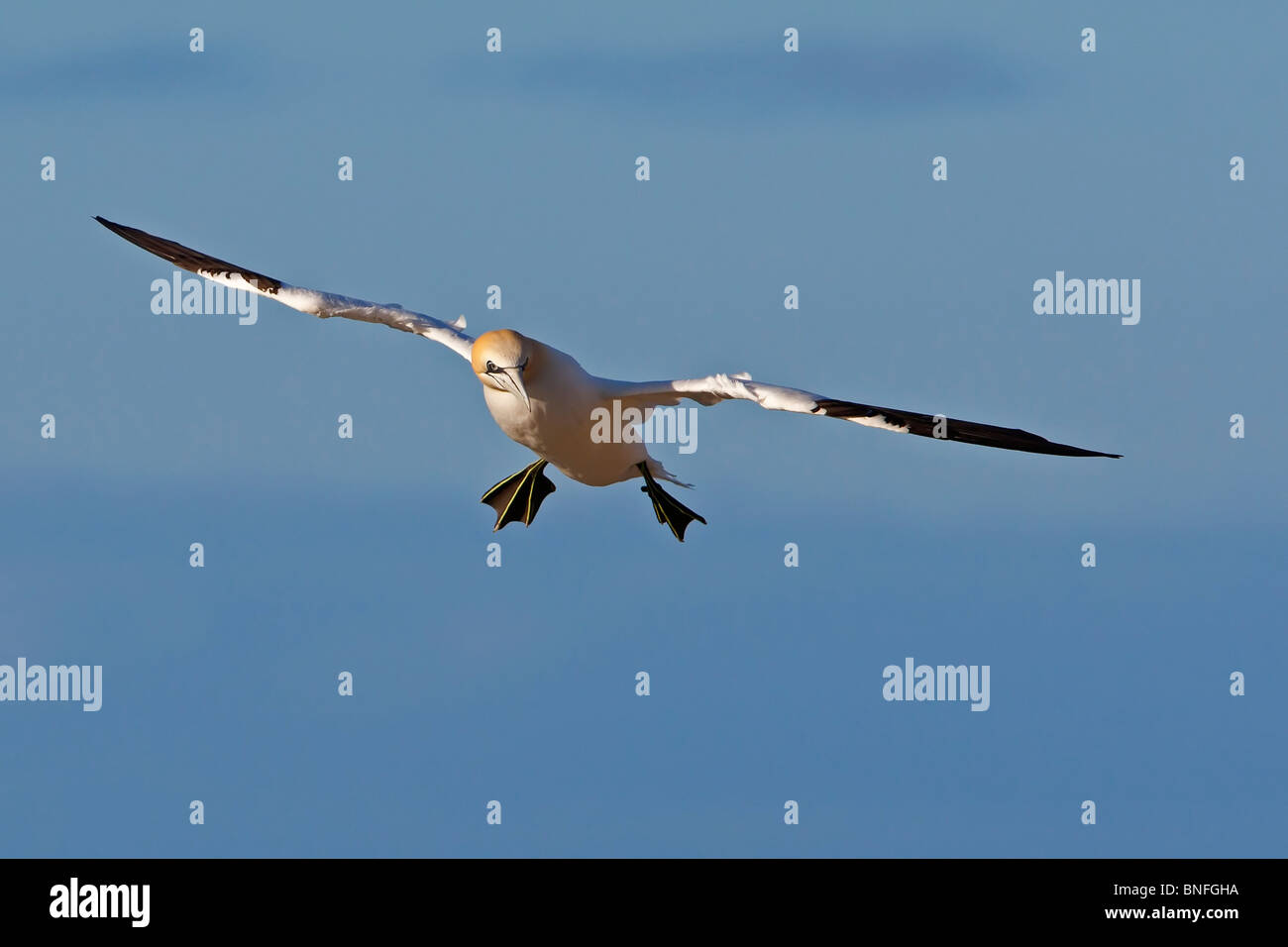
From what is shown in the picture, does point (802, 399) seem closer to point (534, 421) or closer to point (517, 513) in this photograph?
point (534, 421)

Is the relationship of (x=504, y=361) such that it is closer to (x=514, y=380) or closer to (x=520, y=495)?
(x=514, y=380)

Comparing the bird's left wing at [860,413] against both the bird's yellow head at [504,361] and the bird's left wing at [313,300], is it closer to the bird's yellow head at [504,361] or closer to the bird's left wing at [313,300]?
the bird's yellow head at [504,361]

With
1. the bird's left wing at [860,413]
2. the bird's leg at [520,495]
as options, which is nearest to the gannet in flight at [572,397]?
the bird's left wing at [860,413]

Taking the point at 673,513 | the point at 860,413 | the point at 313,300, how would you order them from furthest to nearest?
the point at 673,513 → the point at 313,300 → the point at 860,413

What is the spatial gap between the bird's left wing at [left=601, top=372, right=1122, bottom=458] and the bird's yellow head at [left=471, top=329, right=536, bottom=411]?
5.59ft

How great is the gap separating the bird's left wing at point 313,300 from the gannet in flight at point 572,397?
1 centimetres

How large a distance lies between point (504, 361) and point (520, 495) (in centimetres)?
650

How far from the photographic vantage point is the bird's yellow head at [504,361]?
2689cm

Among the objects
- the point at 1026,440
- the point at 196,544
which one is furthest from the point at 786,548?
the point at 196,544

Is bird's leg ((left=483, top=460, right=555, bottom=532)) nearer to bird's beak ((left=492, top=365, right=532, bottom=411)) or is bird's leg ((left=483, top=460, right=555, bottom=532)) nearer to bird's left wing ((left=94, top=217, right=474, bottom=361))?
bird's left wing ((left=94, top=217, right=474, bottom=361))

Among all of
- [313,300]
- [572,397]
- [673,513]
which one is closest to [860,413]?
[572,397]

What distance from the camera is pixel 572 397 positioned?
90.1 ft

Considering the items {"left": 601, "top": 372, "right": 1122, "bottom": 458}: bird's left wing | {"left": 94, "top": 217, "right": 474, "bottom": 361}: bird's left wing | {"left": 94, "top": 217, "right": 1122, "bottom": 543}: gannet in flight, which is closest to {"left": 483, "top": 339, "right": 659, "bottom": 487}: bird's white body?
{"left": 94, "top": 217, "right": 1122, "bottom": 543}: gannet in flight

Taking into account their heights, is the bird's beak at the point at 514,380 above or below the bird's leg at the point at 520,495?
above
